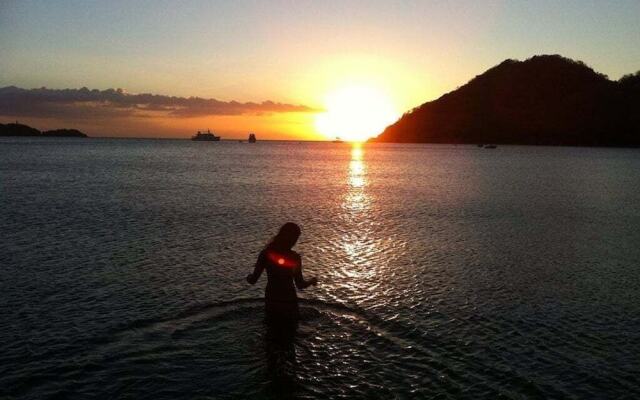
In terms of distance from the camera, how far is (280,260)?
11.7 metres

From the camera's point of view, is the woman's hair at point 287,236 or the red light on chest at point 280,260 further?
the red light on chest at point 280,260

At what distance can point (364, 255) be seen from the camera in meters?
23.0

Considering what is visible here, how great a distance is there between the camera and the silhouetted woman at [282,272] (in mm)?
11445

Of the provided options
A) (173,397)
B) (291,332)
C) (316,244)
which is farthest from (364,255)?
(173,397)

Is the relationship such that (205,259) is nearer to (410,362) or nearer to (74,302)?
(74,302)

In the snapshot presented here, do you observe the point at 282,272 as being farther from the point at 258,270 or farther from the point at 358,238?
the point at 358,238

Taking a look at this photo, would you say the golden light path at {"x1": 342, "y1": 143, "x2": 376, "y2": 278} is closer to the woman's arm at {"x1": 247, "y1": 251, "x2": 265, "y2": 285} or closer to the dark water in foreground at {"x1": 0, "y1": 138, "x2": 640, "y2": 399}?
the dark water in foreground at {"x1": 0, "y1": 138, "x2": 640, "y2": 399}

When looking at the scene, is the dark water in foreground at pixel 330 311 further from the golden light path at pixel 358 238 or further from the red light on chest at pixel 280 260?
the red light on chest at pixel 280 260

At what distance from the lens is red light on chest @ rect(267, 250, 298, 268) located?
11.7 metres

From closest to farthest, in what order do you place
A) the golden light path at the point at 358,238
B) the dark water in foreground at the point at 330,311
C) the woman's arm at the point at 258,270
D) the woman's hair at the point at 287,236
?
the dark water in foreground at the point at 330,311
the woman's hair at the point at 287,236
the woman's arm at the point at 258,270
the golden light path at the point at 358,238

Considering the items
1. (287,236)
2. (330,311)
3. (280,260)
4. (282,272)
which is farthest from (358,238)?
(287,236)

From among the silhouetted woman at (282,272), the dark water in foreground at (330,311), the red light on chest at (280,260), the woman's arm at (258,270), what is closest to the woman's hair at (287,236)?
the silhouetted woman at (282,272)

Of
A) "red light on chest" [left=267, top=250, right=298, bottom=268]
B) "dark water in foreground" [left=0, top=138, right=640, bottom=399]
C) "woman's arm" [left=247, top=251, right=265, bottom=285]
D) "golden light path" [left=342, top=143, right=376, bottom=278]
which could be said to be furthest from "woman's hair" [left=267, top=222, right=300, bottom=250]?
"golden light path" [left=342, top=143, right=376, bottom=278]

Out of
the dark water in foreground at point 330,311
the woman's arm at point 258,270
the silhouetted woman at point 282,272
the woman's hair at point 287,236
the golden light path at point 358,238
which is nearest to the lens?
the dark water in foreground at point 330,311
